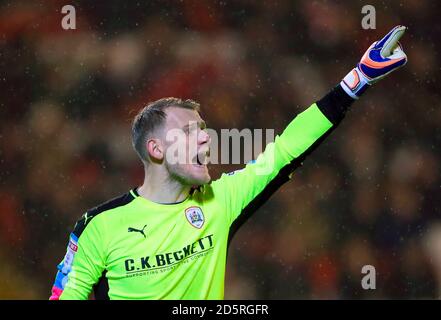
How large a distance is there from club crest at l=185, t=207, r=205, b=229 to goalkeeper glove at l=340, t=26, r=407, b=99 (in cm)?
47

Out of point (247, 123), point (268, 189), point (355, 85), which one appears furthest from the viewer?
point (247, 123)

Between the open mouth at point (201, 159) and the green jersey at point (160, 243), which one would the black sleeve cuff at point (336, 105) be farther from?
the open mouth at point (201, 159)

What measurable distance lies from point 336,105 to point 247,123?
1.70 metres

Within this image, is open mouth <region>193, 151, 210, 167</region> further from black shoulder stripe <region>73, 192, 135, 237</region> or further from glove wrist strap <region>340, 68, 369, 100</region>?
glove wrist strap <region>340, 68, 369, 100</region>

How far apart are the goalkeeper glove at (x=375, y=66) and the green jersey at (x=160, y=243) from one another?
0.11 feet

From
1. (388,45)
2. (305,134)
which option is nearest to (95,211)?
(305,134)

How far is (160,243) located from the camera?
1872 millimetres

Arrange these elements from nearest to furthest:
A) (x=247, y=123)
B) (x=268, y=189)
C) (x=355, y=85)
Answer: (x=355, y=85), (x=268, y=189), (x=247, y=123)

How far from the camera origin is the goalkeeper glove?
186 centimetres

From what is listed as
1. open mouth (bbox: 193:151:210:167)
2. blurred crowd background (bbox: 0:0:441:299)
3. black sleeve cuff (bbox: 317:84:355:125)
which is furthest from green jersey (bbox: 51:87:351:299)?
blurred crowd background (bbox: 0:0:441:299)

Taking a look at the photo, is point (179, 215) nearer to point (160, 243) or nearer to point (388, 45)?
point (160, 243)

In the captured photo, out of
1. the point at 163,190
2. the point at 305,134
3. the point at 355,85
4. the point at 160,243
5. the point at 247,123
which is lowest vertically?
the point at 160,243

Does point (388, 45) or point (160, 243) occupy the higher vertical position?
Result: point (388, 45)

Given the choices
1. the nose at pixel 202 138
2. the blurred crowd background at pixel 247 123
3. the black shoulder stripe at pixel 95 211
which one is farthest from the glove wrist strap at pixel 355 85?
the blurred crowd background at pixel 247 123
